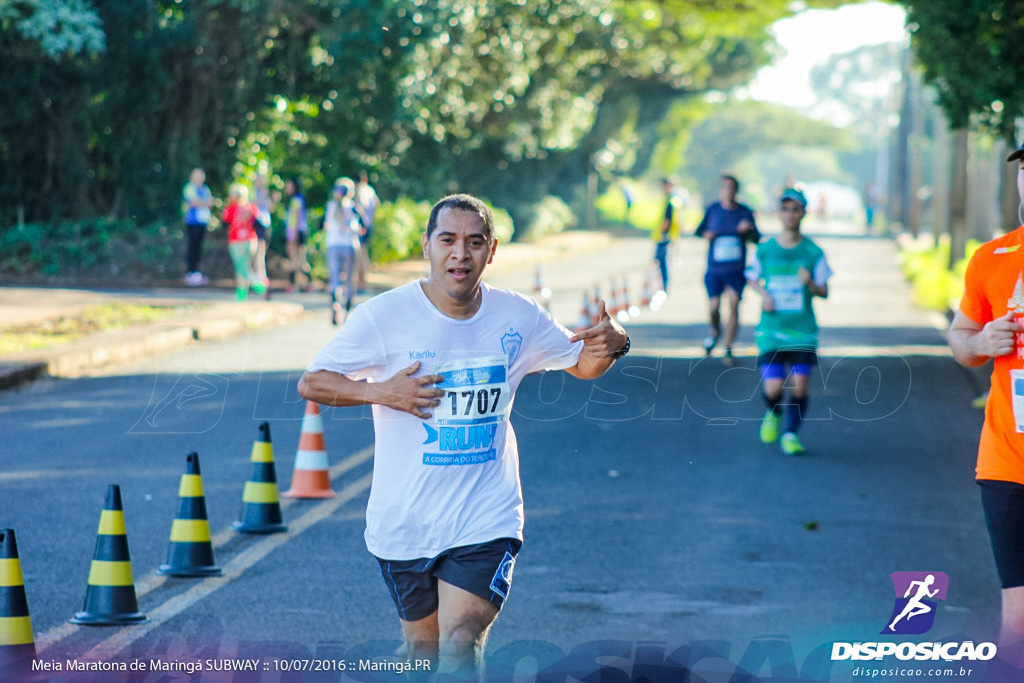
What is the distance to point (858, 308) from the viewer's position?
995 inches

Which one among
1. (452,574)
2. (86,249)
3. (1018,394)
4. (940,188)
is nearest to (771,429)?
(1018,394)

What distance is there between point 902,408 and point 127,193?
19.6 meters

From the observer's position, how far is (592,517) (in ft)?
28.7

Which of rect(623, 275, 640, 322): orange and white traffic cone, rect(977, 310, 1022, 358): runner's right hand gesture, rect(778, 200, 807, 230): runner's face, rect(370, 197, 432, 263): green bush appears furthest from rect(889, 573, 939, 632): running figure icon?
rect(370, 197, 432, 263): green bush

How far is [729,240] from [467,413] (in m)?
11.9

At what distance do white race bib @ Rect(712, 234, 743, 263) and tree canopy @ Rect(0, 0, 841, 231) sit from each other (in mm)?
10183

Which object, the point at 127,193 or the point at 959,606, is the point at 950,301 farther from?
the point at 959,606

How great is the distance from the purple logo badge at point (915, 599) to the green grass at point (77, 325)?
34.8 feet

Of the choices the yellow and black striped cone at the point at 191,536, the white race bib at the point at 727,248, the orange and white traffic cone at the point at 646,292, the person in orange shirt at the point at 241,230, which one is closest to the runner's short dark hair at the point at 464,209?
the yellow and black striped cone at the point at 191,536

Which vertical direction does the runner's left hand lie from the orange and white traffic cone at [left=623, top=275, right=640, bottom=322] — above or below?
above

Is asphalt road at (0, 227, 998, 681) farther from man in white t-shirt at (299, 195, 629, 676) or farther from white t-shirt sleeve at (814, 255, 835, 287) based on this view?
white t-shirt sleeve at (814, 255, 835, 287)

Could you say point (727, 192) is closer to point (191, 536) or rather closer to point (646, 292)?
point (191, 536)

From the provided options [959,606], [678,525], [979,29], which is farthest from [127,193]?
[959,606]

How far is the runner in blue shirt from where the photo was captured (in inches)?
623
